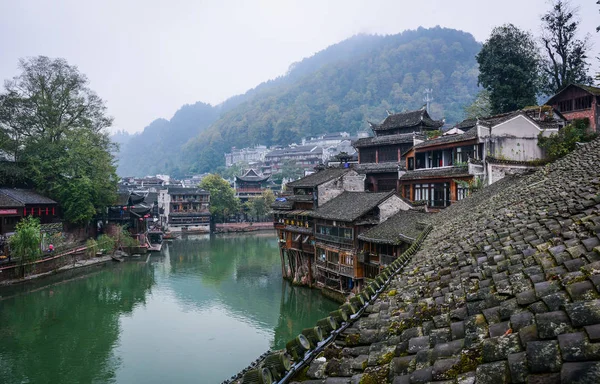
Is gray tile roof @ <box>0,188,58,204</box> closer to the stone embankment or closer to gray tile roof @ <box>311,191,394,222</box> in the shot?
gray tile roof @ <box>311,191,394,222</box>

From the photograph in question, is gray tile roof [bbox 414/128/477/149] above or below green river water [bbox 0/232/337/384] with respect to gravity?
above

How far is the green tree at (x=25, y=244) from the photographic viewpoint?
30859 millimetres

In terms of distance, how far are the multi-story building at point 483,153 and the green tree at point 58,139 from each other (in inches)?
1382

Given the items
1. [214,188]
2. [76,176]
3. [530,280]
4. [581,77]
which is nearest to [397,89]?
[214,188]

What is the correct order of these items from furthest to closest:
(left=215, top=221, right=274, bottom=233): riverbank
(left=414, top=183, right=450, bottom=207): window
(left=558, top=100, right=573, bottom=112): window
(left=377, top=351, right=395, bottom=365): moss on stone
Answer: (left=215, top=221, right=274, bottom=233): riverbank → (left=558, top=100, right=573, bottom=112): window → (left=414, top=183, right=450, bottom=207): window → (left=377, top=351, right=395, bottom=365): moss on stone

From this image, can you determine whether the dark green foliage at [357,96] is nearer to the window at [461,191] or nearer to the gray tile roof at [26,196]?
the gray tile roof at [26,196]

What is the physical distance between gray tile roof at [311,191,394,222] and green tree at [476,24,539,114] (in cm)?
1934

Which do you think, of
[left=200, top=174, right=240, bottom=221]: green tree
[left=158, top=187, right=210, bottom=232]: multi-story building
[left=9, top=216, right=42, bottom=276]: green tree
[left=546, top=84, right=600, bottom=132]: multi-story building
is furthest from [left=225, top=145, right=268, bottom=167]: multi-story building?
[left=546, top=84, right=600, bottom=132]: multi-story building

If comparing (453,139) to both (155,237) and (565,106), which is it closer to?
(565,106)

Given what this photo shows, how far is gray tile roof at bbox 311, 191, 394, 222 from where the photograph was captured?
2506 centimetres

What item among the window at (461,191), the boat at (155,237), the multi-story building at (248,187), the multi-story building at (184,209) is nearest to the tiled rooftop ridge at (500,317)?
the window at (461,191)

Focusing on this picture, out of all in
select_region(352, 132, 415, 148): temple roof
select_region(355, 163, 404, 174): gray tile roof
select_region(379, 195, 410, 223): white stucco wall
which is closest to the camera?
select_region(379, 195, 410, 223): white stucco wall

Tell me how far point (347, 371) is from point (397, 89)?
490ft

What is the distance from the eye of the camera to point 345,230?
2573 centimetres
